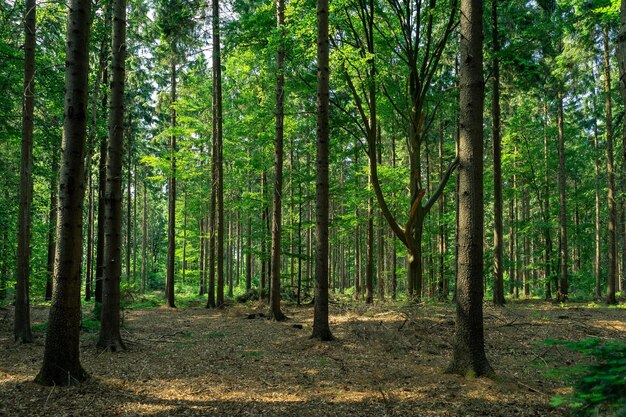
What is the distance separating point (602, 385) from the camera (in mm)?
2770

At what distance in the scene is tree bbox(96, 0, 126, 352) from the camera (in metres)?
8.40

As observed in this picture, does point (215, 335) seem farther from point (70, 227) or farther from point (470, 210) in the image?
point (470, 210)

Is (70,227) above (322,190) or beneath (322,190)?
beneath

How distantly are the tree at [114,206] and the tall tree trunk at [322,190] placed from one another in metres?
4.47

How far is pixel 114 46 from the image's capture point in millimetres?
8500

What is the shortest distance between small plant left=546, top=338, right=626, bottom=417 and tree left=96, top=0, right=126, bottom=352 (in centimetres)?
829

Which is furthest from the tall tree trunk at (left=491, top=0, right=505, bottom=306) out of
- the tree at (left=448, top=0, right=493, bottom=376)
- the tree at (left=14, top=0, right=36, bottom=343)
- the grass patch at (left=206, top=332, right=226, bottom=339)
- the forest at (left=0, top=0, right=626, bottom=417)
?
the tree at (left=14, top=0, right=36, bottom=343)

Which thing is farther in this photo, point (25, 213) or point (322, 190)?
point (322, 190)

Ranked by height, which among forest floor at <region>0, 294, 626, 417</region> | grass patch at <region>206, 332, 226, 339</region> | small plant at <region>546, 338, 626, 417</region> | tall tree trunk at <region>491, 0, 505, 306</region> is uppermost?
tall tree trunk at <region>491, 0, 505, 306</region>

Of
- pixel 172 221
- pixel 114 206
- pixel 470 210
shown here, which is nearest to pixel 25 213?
pixel 114 206

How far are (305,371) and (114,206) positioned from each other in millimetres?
5354

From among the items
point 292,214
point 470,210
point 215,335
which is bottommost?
point 215,335

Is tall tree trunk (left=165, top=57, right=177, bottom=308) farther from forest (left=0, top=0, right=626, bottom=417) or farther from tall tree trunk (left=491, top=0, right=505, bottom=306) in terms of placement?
tall tree trunk (left=491, top=0, right=505, bottom=306)

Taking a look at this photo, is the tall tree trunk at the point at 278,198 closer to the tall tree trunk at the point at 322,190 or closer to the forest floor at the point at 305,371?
the forest floor at the point at 305,371
